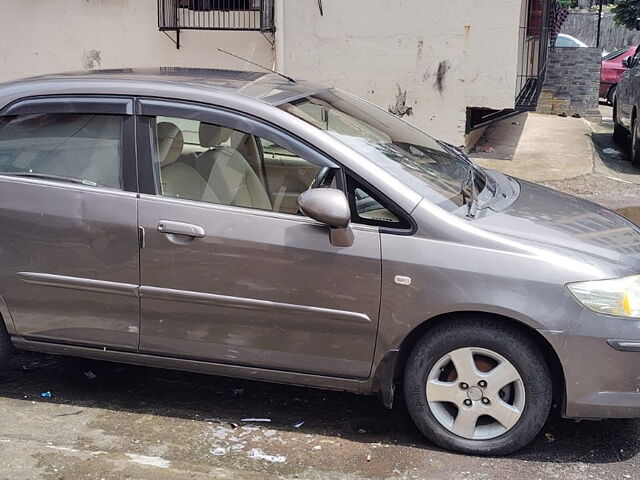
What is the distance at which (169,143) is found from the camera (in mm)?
3922

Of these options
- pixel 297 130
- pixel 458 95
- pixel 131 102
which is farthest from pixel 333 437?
pixel 458 95

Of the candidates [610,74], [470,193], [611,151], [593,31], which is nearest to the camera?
[470,193]

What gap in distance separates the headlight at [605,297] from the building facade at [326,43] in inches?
252

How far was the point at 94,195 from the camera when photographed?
3.83m

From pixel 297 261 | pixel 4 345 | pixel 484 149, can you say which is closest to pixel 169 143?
pixel 297 261

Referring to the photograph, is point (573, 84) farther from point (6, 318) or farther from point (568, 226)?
point (6, 318)

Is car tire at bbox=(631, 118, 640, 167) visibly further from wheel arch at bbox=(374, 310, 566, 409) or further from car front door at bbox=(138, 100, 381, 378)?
car front door at bbox=(138, 100, 381, 378)

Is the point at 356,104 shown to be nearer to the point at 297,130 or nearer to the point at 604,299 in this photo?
the point at 297,130

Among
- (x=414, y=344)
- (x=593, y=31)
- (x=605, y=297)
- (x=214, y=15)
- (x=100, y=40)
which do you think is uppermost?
(x=593, y=31)

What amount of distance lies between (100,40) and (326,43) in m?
3.00

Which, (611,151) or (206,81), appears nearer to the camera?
(206,81)

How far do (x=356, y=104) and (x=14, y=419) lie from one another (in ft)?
8.06

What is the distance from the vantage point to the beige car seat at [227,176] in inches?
148

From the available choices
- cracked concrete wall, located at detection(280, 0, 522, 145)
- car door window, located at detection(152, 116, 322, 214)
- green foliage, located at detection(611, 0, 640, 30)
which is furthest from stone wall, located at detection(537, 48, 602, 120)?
car door window, located at detection(152, 116, 322, 214)
